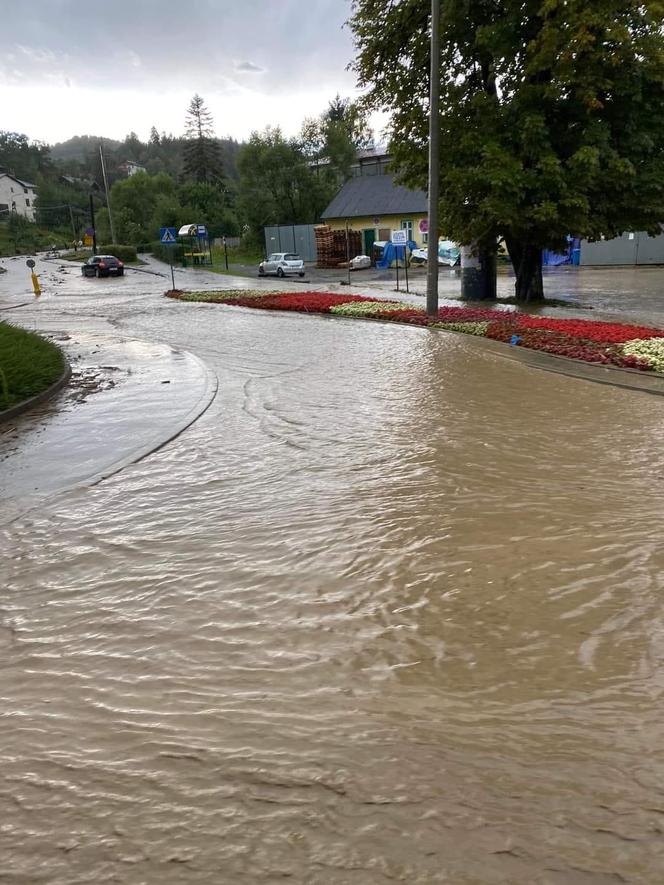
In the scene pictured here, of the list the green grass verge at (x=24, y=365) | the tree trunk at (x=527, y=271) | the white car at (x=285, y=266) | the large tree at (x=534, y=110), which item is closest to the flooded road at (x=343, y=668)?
the green grass verge at (x=24, y=365)

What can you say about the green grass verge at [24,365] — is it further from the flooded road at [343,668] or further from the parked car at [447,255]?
the parked car at [447,255]

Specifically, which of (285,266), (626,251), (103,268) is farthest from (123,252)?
(626,251)

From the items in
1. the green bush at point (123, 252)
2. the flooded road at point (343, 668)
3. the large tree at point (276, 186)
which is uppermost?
the large tree at point (276, 186)

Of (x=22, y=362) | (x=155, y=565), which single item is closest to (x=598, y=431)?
(x=155, y=565)

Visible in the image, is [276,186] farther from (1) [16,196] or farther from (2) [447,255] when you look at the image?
(1) [16,196]

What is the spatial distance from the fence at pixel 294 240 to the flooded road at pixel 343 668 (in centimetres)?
5157

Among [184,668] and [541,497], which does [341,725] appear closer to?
[184,668]

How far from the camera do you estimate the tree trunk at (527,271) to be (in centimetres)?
2188

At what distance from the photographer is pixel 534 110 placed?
18.2 m

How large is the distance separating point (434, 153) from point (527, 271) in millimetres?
6978

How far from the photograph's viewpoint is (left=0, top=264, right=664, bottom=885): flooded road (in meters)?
2.47

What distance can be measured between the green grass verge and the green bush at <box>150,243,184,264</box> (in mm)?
46255

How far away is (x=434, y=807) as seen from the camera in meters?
2.59


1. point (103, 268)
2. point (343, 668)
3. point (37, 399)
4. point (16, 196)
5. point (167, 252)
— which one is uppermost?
point (16, 196)
